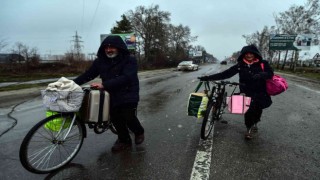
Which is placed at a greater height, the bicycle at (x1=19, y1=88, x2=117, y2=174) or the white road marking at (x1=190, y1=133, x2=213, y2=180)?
the bicycle at (x1=19, y1=88, x2=117, y2=174)

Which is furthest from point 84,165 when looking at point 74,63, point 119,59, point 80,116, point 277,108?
point 74,63

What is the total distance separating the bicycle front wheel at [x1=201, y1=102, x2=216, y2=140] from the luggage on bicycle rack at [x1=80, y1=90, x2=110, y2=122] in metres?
1.73

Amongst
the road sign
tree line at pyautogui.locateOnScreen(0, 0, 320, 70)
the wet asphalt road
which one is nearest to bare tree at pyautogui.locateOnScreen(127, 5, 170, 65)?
tree line at pyautogui.locateOnScreen(0, 0, 320, 70)

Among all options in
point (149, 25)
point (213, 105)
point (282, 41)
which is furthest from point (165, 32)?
point (213, 105)

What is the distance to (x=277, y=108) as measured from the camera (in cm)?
844

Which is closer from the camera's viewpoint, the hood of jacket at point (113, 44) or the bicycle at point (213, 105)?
the hood of jacket at point (113, 44)

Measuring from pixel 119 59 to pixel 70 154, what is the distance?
1.52m

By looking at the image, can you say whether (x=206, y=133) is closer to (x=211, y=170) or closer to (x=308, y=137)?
(x=211, y=170)

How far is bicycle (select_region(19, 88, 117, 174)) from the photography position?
3516 mm

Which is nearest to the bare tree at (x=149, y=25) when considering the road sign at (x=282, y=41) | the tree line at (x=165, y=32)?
the tree line at (x=165, y=32)

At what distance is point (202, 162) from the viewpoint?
398 cm

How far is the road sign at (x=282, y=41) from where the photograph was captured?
141ft

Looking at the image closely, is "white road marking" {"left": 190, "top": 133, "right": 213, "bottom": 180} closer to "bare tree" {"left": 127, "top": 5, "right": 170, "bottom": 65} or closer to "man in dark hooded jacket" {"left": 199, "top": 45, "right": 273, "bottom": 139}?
"man in dark hooded jacket" {"left": 199, "top": 45, "right": 273, "bottom": 139}

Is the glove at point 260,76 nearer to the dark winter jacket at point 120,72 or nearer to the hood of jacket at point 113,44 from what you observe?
the dark winter jacket at point 120,72
